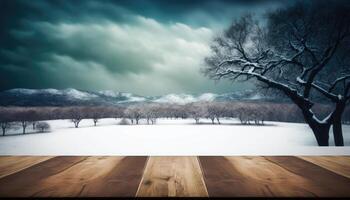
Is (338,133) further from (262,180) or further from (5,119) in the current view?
(5,119)

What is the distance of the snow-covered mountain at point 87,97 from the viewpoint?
2.25m

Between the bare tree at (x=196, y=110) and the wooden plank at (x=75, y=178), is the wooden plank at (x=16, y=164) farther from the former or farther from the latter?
the bare tree at (x=196, y=110)

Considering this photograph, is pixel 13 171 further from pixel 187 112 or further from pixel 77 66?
pixel 187 112

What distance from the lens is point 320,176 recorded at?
1.19 metres

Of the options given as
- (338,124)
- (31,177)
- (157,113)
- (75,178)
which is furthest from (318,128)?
(31,177)

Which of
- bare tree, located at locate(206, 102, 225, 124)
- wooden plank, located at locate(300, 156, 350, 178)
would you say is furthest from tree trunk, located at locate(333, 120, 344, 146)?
bare tree, located at locate(206, 102, 225, 124)

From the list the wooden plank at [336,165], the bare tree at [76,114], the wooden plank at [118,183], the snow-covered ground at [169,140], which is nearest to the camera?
the wooden plank at [118,183]

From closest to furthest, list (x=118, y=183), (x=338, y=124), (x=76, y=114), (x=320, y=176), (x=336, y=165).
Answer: (x=118, y=183) → (x=320, y=176) → (x=336, y=165) → (x=338, y=124) → (x=76, y=114)

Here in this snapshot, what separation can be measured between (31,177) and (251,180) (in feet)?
3.06

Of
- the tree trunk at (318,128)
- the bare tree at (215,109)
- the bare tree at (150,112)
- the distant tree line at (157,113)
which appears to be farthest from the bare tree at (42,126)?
the tree trunk at (318,128)

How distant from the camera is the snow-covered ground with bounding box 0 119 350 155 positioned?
2.18 m

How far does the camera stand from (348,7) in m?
2.24

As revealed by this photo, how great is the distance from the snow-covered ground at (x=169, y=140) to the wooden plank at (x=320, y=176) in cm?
57

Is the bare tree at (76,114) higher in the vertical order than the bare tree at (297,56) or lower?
lower
